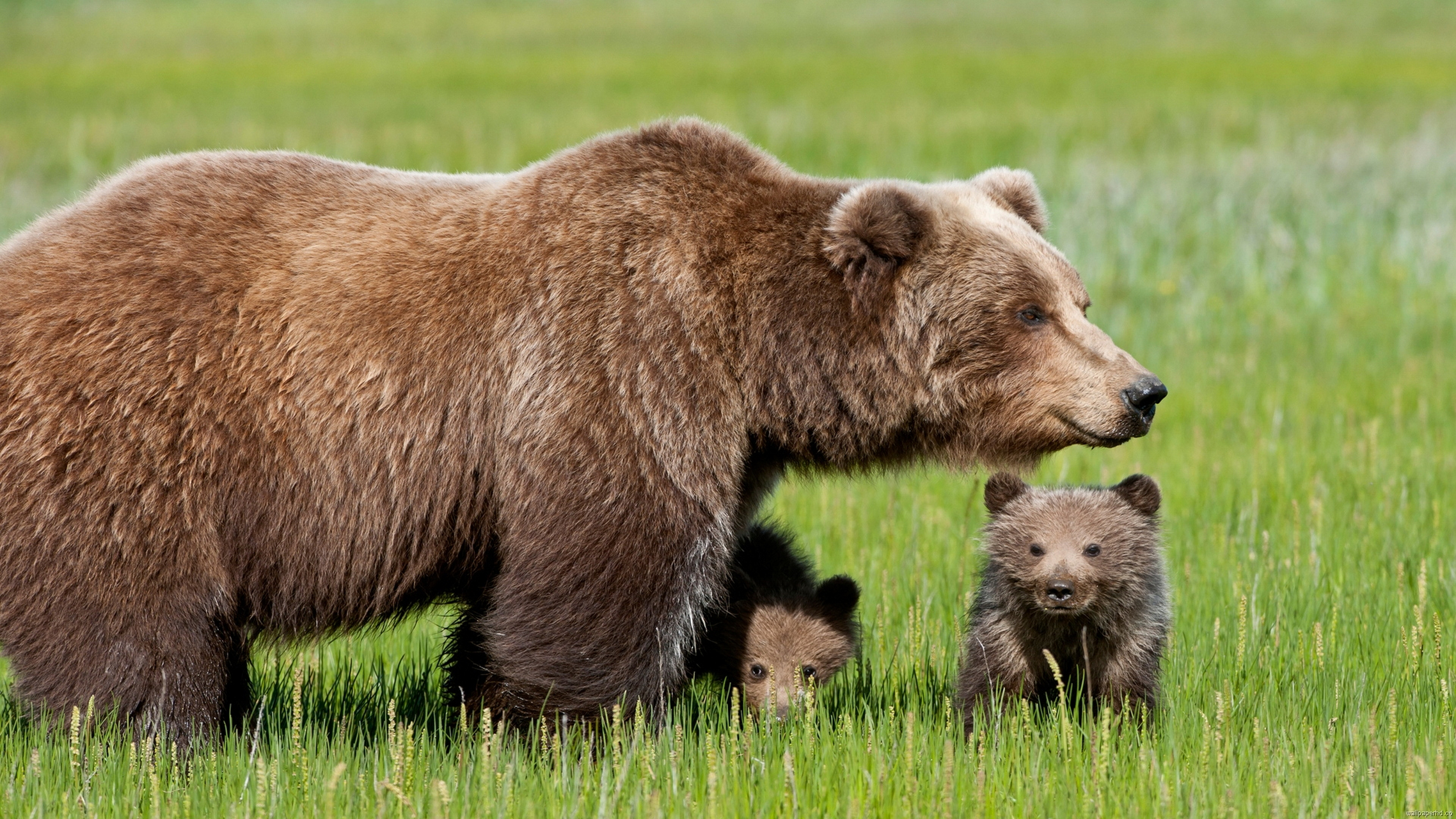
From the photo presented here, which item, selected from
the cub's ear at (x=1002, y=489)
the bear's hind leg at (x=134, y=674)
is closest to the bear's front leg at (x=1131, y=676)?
the cub's ear at (x=1002, y=489)

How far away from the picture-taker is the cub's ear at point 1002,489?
5.32 meters

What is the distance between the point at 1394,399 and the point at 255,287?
7.93m

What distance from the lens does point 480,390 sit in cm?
491

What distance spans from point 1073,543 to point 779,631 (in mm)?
1341

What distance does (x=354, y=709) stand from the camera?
5.58 metres

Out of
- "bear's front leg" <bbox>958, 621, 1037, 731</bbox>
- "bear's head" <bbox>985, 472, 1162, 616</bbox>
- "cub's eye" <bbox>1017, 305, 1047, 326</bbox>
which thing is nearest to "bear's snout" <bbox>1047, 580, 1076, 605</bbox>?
"bear's head" <bbox>985, 472, 1162, 616</bbox>

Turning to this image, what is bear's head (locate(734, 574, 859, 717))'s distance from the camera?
5.88 m

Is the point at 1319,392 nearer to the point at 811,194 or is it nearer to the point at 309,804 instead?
the point at 811,194

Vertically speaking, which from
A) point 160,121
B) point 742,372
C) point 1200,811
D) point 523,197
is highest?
point 160,121

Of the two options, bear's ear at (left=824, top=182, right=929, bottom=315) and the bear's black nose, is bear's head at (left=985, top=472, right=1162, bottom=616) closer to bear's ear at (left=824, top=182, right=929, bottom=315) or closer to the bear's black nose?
the bear's black nose

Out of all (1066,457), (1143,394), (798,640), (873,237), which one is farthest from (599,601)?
(1066,457)

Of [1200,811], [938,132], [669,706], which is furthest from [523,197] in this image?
[938,132]

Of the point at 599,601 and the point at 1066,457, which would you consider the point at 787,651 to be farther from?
the point at 1066,457

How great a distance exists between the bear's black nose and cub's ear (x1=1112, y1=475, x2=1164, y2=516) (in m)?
0.44
